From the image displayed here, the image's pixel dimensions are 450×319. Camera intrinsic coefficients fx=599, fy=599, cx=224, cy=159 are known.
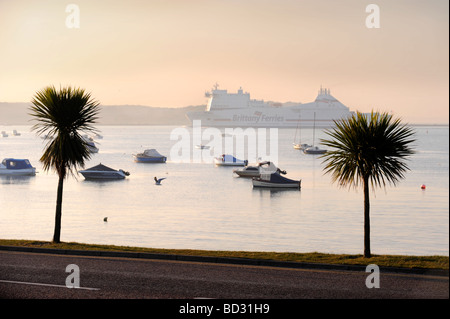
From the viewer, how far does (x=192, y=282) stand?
13586 mm

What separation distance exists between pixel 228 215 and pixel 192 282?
35.9 metres

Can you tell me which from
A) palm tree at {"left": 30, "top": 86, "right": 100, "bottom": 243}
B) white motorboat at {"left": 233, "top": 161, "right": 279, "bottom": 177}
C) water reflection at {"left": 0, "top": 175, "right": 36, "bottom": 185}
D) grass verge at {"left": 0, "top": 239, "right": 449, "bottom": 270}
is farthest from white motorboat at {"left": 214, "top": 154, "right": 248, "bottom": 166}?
grass verge at {"left": 0, "top": 239, "right": 449, "bottom": 270}

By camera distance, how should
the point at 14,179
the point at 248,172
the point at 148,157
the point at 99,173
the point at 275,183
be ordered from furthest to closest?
the point at 148,157 → the point at 248,172 → the point at 14,179 → the point at 99,173 → the point at 275,183

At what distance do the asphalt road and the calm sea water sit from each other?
17.6 m

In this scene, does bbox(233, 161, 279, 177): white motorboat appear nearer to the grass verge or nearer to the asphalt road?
the grass verge

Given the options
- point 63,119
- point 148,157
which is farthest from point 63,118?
point 148,157

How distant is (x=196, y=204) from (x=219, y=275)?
42713 millimetres

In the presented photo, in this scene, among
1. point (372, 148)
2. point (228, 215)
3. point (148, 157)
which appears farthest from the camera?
point (148, 157)

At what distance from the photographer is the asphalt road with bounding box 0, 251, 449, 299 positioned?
12266 mm

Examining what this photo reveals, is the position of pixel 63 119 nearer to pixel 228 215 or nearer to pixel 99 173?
pixel 228 215

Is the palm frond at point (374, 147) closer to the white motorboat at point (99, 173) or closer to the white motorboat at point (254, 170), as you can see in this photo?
the white motorboat at point (99, 173)

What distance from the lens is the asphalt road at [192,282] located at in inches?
483

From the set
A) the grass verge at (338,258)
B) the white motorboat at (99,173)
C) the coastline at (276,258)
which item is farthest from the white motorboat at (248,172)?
the grass verge at (338,258)
